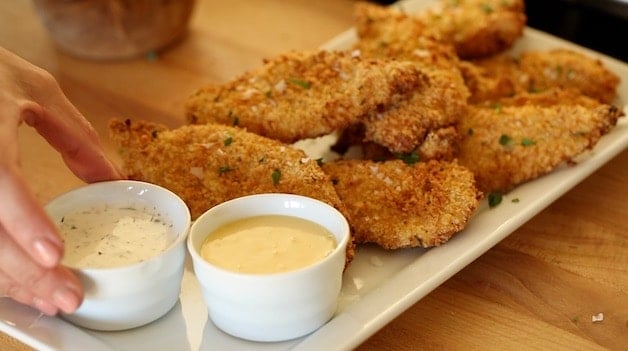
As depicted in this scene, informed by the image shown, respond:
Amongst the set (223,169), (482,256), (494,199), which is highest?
(223,169)

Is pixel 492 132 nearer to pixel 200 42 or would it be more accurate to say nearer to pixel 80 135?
pixel 80 135

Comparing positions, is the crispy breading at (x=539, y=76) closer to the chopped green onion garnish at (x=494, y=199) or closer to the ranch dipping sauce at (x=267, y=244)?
the chopped green onion garnish at (x=494, y=199)

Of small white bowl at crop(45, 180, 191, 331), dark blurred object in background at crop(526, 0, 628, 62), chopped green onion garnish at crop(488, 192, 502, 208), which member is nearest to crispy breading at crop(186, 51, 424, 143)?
chopped green onion garnish at crop(488, 192, 502, 208)

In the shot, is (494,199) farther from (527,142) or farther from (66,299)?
(66,299)

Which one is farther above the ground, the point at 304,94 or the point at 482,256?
the point at 304,94

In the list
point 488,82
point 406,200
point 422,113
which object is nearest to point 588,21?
point 488,82

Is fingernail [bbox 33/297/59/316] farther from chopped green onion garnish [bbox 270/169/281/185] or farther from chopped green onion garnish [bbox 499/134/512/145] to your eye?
chopped green onion garnish [bbox 499/134/512/145]

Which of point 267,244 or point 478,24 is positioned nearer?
point 267,244

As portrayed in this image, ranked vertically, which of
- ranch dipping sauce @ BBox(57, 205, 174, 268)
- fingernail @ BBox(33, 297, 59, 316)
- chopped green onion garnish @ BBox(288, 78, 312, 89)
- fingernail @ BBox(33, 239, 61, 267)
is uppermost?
fingernail @ BBox(33, 239, 61, 267)
